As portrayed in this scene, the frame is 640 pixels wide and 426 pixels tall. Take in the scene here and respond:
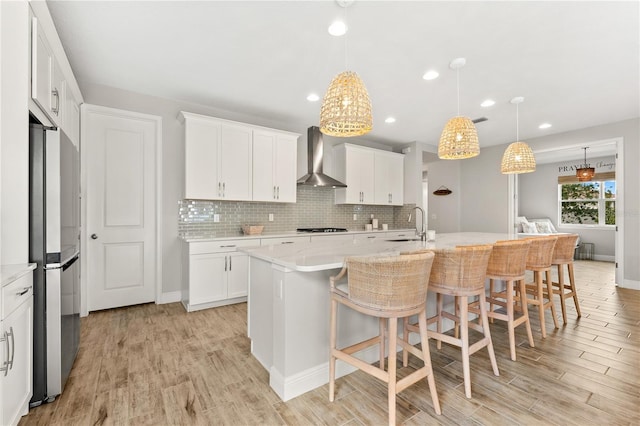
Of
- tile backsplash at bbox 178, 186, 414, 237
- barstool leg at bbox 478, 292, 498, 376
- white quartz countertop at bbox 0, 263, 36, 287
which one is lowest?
barstool leg at bbox 478, 292, 498, 376

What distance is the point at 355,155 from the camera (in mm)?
5344

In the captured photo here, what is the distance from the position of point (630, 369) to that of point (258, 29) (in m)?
3.83

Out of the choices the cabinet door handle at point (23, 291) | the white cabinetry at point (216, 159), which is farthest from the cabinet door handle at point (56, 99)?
the white cabinetry at point (216, 159)

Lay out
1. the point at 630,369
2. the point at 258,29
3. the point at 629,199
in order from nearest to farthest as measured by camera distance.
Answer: the point at 630,369, the point at 258,29, the point at 629,199

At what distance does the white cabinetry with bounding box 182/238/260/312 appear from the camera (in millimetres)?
3441

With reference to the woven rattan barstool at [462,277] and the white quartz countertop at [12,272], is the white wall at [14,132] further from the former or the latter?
the woven rattan barstool at [462,277]

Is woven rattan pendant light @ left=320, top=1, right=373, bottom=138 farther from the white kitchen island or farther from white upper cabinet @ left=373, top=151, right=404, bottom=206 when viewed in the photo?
white upper cabinet @ left=373, top=151, right=404, bottom=206

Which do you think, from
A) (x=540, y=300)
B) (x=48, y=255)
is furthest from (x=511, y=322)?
(x=48, y=255)

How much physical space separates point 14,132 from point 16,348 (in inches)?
44.3

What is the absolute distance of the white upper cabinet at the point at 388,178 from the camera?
5664mm

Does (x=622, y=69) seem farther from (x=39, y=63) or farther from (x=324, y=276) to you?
(x=39, y=63)

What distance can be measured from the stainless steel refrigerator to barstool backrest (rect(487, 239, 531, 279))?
308cm

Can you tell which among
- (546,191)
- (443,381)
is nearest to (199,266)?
(443,381)

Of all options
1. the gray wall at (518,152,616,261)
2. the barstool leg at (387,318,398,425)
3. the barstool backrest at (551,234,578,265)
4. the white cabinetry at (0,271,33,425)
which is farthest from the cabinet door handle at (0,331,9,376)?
the gray wall at (518,152,616,261)
